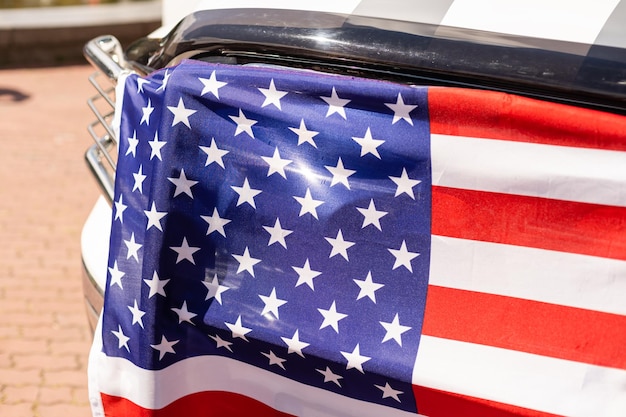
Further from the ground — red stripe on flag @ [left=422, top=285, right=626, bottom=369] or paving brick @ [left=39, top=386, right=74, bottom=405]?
red stripe on flag @ [left=422, top=285, right=626, bottom=369]

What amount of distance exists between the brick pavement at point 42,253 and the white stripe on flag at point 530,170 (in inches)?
80.5

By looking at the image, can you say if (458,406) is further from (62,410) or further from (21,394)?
(21,394)

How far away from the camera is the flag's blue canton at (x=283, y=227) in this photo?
1756 millimetres

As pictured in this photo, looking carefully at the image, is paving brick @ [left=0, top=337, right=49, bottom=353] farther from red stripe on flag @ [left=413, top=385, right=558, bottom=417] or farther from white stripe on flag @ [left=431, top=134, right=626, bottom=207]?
white stripe on flag @ [left=431, top=134, right=626, bottom=207]

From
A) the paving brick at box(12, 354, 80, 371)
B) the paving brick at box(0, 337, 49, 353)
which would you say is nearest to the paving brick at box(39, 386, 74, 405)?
the paving brick at box(12, 354, 80, 371)

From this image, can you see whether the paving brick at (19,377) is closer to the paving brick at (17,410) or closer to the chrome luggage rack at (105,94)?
the paving brick at (17,410)

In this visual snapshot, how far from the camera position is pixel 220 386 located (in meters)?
2.00

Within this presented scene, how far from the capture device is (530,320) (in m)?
1.65

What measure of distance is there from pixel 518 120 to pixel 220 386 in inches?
37.6

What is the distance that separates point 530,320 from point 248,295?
2.07 ft

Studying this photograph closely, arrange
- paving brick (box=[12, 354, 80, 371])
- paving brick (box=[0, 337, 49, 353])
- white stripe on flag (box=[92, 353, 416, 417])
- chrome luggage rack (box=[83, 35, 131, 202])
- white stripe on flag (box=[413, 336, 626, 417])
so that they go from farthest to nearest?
paving brick (box=[0, 337, 49, 353]) → paving brick (box=[12, 354, 80, 371]) → chrome luggage rack (box=[83, 35, 131, 202]) → white stripe on flag (box=[92, 353, 416, 417]) → white stripe on flag (box=[413, 336, 626, 417])

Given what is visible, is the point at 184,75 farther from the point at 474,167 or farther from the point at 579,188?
the point at 579,188

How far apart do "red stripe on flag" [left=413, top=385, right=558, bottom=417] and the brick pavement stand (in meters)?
1.83

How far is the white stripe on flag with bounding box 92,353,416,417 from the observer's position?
185 cm
